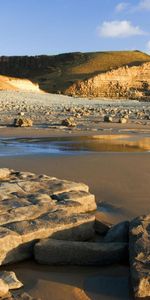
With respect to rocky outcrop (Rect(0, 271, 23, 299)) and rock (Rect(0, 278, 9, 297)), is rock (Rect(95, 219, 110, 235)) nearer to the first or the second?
rocky outcrop (Rect(0, 271, 23, 299))

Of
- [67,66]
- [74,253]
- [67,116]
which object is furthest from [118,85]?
[74,253]

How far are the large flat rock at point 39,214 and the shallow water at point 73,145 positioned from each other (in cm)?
337

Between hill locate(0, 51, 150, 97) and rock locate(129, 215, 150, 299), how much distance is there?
2199 inches

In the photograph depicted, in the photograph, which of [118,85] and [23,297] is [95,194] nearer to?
[23,297]

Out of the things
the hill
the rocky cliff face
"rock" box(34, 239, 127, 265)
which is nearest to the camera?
"rock" box(34, 239, 127, 265)

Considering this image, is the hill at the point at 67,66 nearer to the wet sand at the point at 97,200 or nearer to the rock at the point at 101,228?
the wet sand at the point at 97,200

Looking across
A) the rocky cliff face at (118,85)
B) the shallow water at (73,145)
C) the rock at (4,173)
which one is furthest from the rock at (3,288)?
the rocky cliff face at (118,85)

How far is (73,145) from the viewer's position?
9.12 meters

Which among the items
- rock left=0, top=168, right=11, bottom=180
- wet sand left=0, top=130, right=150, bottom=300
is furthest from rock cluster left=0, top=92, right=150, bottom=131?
rock left=0, top=168, right=11, bottom=180

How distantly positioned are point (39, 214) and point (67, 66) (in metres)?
74.7

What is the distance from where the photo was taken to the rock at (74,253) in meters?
3.18

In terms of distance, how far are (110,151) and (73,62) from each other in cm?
7311

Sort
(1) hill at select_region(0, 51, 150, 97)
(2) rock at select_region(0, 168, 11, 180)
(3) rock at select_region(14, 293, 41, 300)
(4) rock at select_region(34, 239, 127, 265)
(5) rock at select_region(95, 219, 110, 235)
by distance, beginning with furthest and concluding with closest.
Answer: (1) hill at select_region(0, 51, 150, 97), (2) rock at select_region(0, 168, 11, 180), (5) rock at select_region(95, 219, 110, 235), (4) rock at select_region(34, 239, 127, 265), (3) rock at select_region(14, 293, 41, 300)

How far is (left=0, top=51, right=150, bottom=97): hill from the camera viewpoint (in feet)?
209
